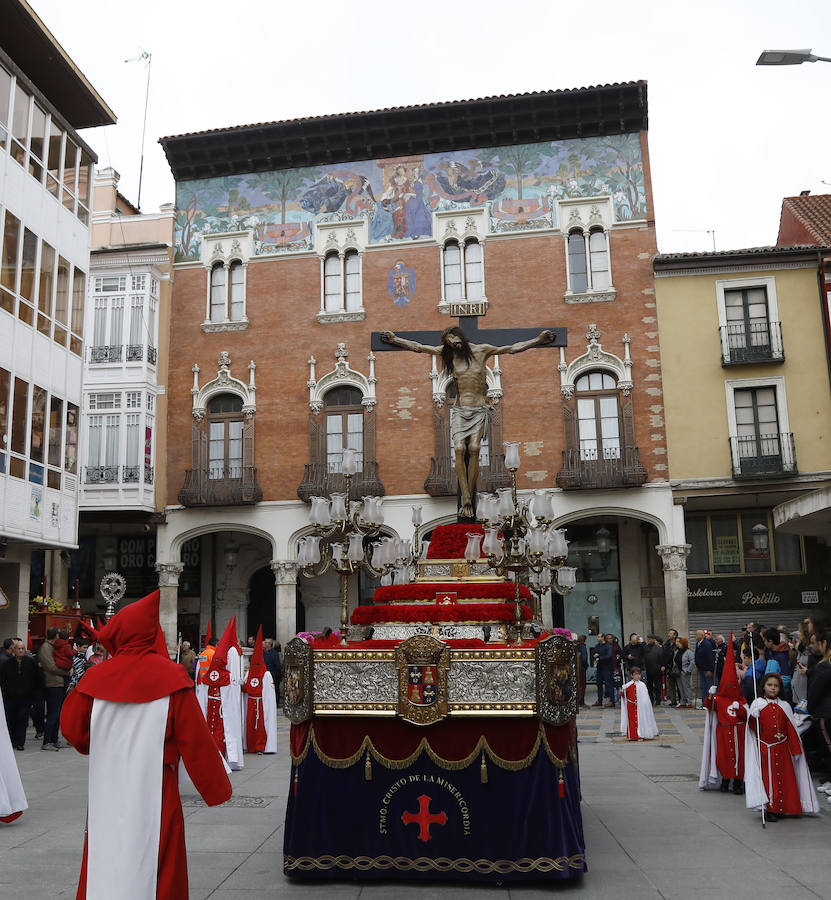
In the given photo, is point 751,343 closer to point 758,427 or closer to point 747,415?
point 747,415

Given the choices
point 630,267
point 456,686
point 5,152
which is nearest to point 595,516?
point 630,267

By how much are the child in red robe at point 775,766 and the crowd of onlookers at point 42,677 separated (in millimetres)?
7804

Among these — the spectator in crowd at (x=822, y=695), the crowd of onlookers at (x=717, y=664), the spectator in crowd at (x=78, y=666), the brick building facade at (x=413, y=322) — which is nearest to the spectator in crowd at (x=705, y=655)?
the crowd of onlookers at (x=717, y=664)

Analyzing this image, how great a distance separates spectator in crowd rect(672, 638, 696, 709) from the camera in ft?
65.0

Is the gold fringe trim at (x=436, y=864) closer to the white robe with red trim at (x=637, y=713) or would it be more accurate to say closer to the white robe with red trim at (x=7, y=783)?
the white robe with red trim at (x=7, y=783)

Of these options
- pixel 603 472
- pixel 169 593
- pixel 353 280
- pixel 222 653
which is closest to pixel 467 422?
pixel 222 653

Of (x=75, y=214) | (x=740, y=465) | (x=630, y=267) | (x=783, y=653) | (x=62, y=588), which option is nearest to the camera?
(x=783, y=653)

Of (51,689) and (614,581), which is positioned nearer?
(51,689)

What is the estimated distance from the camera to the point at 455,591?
7.97m

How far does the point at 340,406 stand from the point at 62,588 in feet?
33.8

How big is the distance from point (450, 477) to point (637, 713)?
37.4 feet

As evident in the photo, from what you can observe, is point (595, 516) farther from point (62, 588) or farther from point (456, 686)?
point (456, 686)

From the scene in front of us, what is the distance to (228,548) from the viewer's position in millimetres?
28547

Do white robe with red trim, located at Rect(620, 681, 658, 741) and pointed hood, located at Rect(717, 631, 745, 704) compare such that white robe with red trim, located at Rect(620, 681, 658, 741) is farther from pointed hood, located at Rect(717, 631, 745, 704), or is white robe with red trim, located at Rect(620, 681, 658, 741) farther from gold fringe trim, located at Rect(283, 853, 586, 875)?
gold fringe trim, located at Rect(283, 853, 586, 875)
